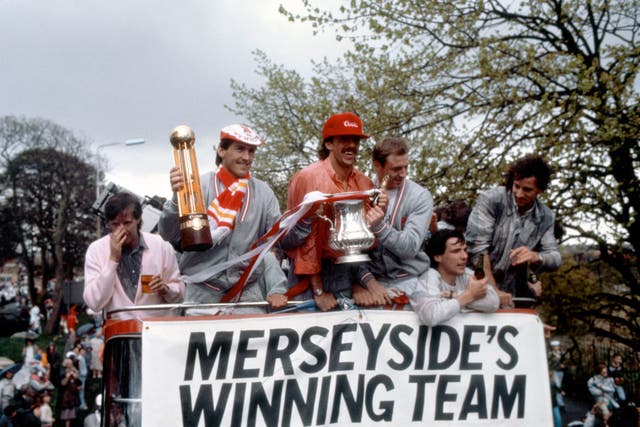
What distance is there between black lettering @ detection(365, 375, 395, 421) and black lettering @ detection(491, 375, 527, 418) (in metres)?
0.61

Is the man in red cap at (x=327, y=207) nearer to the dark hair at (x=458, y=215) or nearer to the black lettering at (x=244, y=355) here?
the black lettering at (x=244, y=355)

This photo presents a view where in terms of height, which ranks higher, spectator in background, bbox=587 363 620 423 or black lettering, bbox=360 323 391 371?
black lettering, bbox=360 323 391 371

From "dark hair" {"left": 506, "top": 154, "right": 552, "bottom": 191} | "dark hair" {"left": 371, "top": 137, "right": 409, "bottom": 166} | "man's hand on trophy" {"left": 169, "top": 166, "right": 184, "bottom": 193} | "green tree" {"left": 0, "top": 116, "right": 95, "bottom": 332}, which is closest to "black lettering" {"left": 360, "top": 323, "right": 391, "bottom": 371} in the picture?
"dark hair" {"left": 371, "top": 137, "right": 409, "bottom": 166}

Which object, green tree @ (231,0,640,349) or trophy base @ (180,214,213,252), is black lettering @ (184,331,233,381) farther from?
green tree @ (231,0,640,349)

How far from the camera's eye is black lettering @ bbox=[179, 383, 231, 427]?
12.2ft

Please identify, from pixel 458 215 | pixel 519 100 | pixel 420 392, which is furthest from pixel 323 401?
pixel 519 100

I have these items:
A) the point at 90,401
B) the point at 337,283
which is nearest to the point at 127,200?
the point at 337,283

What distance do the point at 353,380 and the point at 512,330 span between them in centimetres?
99

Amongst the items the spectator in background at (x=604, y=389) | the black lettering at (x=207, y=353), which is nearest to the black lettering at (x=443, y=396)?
the black lettering at (x=207, y=353)

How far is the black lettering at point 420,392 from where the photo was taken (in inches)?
159

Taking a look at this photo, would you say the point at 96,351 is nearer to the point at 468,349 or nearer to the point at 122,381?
the point at 122,381

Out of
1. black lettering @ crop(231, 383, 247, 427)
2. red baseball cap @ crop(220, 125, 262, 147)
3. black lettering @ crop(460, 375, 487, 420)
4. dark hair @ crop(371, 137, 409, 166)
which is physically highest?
red baseball cap @ crop(220, 125, 262, 147)

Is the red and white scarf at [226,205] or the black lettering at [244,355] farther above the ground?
the red and white scarf at [226,205]

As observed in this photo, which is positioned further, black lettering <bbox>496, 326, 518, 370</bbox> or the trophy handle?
black lettering <bbox>496, 326, 518, 370</bbox>
